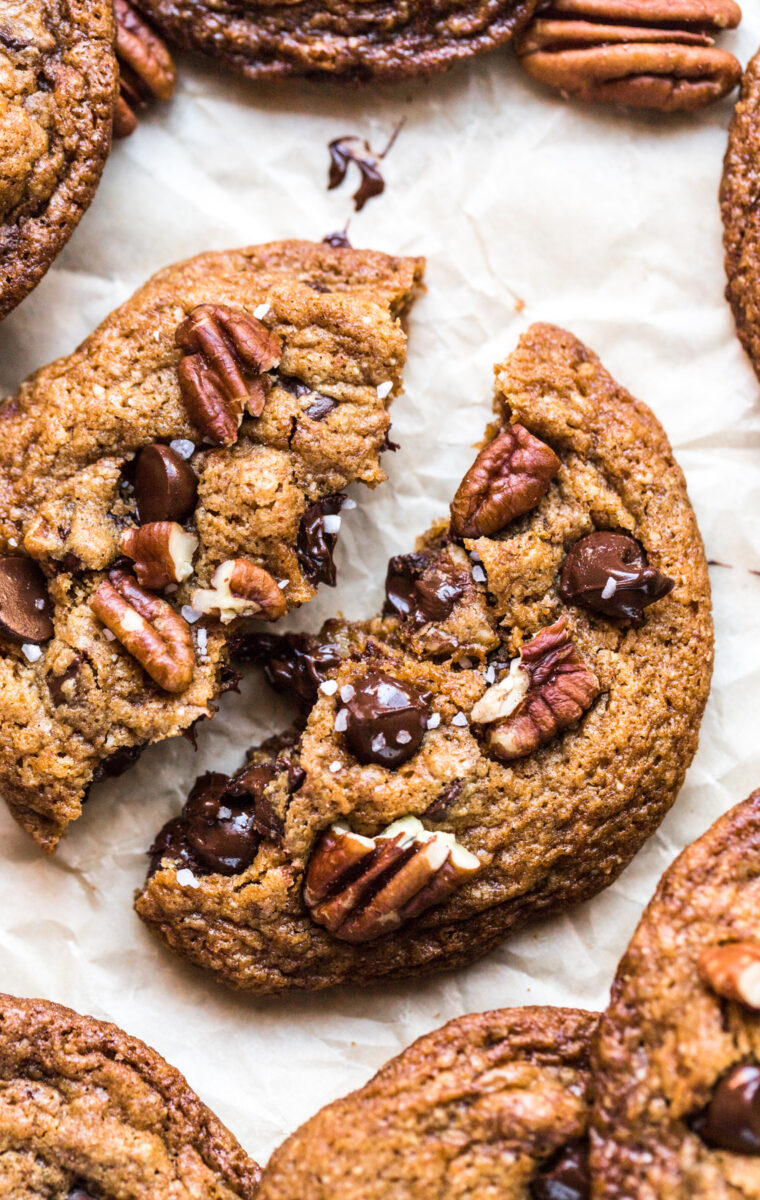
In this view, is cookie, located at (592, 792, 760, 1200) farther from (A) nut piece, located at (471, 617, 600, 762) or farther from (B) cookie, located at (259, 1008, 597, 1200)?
(A) nut piece, located at (471, 617, 600, 762)

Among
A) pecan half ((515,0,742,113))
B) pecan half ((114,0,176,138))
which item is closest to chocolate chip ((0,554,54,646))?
pecan half ((114,0,176,138))

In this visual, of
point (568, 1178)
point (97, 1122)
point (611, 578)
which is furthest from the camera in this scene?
point (611, 578)

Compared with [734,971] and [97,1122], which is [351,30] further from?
[97,1122]

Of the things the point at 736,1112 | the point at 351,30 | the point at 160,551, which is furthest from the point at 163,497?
the point at 736,1112

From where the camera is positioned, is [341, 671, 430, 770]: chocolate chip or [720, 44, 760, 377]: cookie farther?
[720, 44, 760, 377]: cookie

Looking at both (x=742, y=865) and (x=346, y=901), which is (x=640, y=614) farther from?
(x=346, y=901)
